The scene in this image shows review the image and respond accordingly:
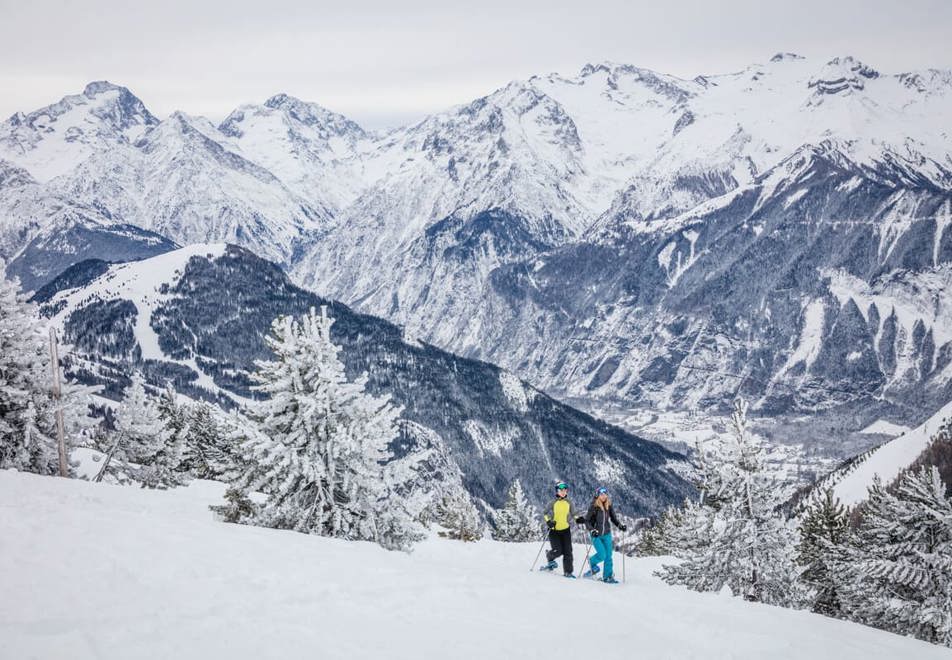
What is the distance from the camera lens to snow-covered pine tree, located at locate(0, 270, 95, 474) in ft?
103

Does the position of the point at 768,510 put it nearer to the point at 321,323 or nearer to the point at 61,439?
the point at 321,323

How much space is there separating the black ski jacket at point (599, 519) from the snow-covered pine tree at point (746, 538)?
12272 millimetres

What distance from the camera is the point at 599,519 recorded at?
77.4 ft

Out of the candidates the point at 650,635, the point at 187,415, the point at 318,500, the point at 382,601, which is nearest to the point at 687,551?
the point at 318,500

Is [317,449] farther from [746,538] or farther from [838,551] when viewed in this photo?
[838,551]

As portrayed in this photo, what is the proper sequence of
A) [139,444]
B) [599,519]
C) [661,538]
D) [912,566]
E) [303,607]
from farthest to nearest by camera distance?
[661,538]
[139,444]
[912,566]
[599,519]
[303,607]

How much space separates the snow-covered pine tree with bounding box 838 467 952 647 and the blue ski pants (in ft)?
47.6

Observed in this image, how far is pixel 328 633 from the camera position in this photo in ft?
44.2

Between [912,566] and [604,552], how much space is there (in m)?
16.0

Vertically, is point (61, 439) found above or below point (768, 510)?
above

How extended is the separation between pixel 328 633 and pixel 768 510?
2617 centimetres

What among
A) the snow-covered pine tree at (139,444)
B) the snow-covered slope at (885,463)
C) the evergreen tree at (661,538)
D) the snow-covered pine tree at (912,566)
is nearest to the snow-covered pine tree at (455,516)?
the evergreen tree at (661,538)

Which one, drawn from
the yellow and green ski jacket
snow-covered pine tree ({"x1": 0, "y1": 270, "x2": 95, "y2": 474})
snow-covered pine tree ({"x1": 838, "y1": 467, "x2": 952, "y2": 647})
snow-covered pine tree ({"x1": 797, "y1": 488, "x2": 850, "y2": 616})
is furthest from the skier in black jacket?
snow-covered pine tree ({"x1": 0, "y1": 270, "x2": 95, "y2": 474})

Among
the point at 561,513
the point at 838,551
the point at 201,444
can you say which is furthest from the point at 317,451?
the point at 201,444
